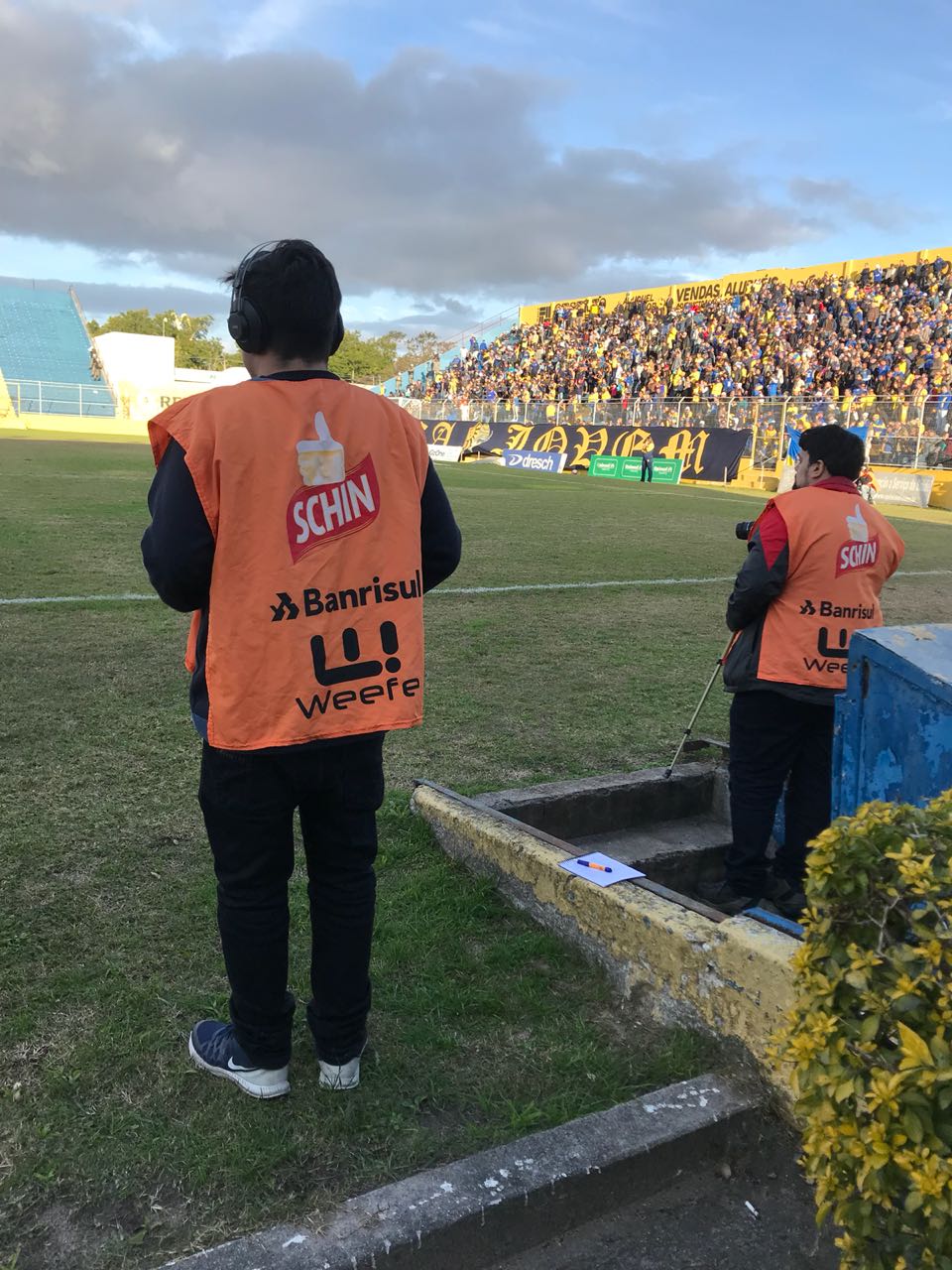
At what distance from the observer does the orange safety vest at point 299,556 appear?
77.7 inches

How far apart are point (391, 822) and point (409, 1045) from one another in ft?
4.45

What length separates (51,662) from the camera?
577cm

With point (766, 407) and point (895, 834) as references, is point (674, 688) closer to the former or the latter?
point (895, 834)

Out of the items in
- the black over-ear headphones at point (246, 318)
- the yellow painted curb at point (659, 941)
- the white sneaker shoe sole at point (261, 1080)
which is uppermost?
the black over-ear headphones at point (246, 318)

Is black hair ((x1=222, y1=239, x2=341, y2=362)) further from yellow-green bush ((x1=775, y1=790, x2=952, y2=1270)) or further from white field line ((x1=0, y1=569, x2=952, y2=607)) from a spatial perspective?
white field line ((x1=0, y1=569, x2=952, y2=607))

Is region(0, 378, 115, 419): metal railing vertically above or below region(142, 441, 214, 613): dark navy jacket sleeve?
above

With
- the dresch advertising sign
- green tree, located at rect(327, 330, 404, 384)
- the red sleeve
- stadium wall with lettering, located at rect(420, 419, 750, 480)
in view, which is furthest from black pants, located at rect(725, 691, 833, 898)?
green tree, located at rect(327, 330, 404, 384)

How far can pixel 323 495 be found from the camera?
2068 millimetres

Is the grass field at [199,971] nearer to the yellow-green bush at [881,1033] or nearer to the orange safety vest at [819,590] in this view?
the yellow-green bush at [881,1033]

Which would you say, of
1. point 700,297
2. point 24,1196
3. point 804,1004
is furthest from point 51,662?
point 700,297

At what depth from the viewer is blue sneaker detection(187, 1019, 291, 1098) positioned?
7.45 ft

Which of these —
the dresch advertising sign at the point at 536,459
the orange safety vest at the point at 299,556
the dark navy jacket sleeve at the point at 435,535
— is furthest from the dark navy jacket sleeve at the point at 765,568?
the dresch advertising sign at the point at 536,459

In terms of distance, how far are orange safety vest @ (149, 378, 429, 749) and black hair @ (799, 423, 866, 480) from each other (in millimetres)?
2086

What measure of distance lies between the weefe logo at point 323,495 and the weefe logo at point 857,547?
2.19m
